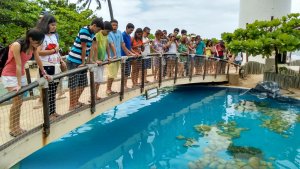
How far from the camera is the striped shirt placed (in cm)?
529

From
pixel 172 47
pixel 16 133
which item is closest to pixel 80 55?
pixel 16 133

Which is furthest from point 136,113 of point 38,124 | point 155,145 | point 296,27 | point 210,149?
point 296,27

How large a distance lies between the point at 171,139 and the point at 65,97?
9.92 feet

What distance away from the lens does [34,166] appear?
584cm

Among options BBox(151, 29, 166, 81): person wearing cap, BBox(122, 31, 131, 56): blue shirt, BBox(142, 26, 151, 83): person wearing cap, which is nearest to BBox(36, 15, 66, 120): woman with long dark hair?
BBox(122, 31, 131, 56): blue shirt

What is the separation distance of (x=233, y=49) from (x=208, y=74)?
1.43m

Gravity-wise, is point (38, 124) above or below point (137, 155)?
above

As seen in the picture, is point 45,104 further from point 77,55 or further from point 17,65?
point 77,55

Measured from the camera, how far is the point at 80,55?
5.48 metres

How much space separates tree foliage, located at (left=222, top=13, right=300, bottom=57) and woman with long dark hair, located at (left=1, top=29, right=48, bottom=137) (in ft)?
31.3

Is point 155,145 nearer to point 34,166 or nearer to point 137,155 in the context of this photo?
point 137,155

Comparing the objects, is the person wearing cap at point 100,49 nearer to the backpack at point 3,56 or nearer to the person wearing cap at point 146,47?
the person wearing cap at point 146,47

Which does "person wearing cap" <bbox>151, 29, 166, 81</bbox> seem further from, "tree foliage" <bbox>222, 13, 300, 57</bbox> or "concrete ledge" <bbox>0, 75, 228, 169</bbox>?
"tree foliage" <bbox>222, 13, 300, 57</bbox>

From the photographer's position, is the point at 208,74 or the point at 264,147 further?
the point at 208,74
